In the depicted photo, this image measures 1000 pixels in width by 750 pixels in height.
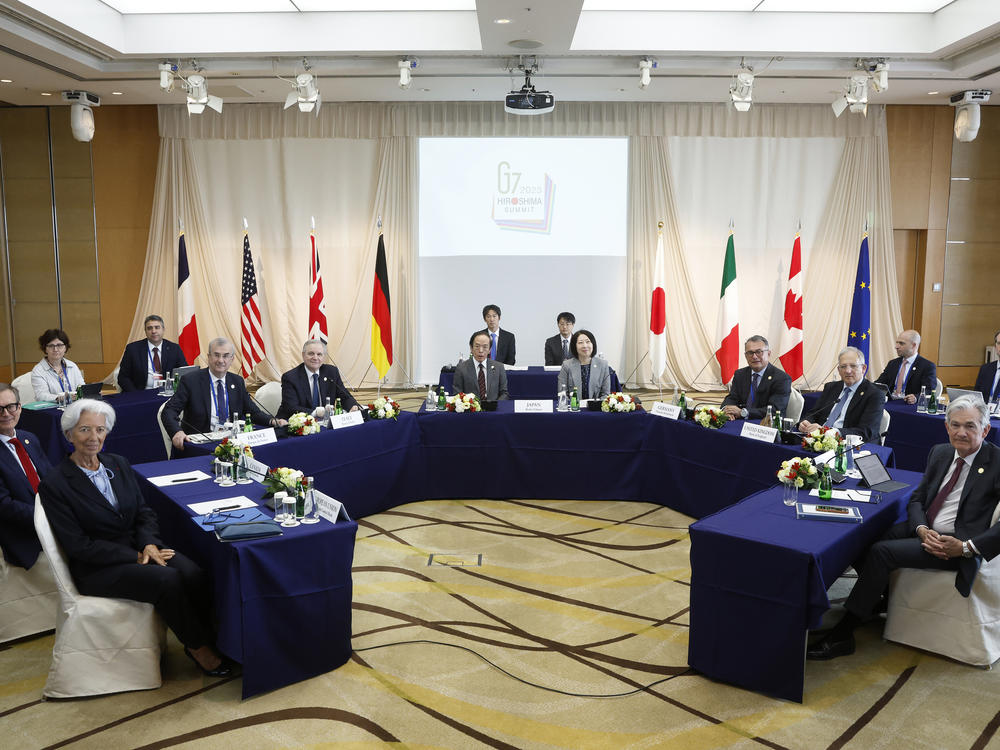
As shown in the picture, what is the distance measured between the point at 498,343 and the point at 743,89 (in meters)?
3.68

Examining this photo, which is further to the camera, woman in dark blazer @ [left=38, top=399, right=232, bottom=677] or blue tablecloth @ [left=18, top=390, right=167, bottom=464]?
blue tablecloth @ [left=18, top=390, right=167, bottom=464]

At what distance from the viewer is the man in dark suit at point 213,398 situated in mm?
5766

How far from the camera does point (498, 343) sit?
9.03 meters

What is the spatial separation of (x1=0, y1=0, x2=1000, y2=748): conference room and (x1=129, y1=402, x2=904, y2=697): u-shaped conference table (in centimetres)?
3

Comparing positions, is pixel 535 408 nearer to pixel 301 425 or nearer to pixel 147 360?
pixel 301 425

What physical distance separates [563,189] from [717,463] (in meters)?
6.13

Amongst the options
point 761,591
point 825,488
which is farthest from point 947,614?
point 761,591

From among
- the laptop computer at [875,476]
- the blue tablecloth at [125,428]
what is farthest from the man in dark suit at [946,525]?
the blue tablecloth at [125,428]

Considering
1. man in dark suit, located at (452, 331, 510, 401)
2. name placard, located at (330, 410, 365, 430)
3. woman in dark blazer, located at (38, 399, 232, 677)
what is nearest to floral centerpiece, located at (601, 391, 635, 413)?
man in dark suit, located at (452, 331, 510, 401)

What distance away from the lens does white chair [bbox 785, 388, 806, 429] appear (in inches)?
243

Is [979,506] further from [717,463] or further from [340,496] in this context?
[340,496]

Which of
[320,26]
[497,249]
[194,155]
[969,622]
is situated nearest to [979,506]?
[969,622]

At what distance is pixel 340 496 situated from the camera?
19.2ft

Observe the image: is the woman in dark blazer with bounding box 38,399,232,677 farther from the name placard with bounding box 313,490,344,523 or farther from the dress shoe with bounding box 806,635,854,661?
the dress shoe with bounding box 806,635,854,661
